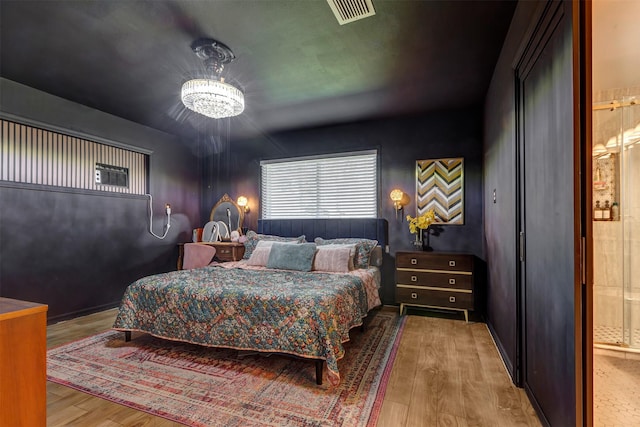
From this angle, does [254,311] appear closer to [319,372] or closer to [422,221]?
[319,372]

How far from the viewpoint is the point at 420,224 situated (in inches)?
149

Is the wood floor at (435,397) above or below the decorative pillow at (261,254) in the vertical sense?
below

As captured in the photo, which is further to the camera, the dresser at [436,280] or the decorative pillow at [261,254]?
the decorative pillow at [261,254]

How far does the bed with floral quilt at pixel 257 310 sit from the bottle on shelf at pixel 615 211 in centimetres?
250

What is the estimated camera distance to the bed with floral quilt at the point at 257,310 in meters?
2.13

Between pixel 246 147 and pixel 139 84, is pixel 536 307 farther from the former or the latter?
pixel 246 147

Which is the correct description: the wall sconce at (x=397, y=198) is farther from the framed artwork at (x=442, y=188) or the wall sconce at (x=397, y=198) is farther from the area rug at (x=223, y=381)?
the area rug at (x=223, y=381)

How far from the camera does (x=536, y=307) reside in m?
1.74

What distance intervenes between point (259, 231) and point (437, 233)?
2741 millimetres

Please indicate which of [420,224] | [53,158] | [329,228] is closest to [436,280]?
[420,224]

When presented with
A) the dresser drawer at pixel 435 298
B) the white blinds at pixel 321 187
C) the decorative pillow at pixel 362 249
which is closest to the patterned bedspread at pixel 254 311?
the decorative pillow at pixel 362 249

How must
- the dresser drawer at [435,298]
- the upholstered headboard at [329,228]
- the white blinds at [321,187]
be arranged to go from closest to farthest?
the dresser drawer at [435,298] → the upholstered headboard at [329,228] → the white blinds at [321,187]

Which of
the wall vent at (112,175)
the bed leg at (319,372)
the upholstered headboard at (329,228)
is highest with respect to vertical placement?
the wall vent at (112,175)

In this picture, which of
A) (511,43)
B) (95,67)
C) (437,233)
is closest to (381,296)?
(437,233)
